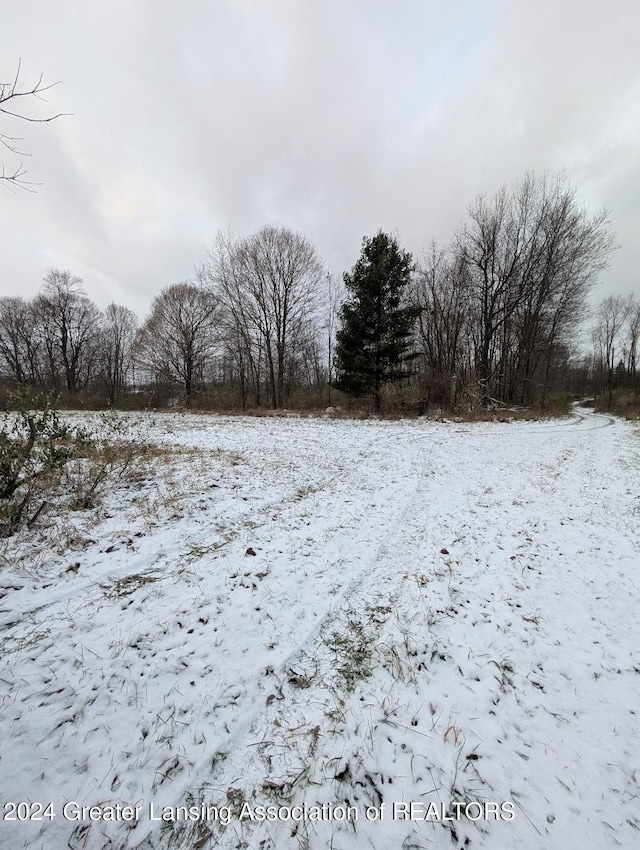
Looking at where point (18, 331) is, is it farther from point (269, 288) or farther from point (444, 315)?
point (444, 315)

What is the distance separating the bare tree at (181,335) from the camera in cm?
2889

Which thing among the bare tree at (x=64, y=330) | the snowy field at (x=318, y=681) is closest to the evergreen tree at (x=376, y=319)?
the snowy field at (x=318, y=681)

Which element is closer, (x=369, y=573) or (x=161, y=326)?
(x=369, y=573)

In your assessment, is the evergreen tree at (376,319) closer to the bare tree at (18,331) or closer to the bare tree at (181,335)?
the bare tree at (181,335)

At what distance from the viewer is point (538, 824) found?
1.39 metres

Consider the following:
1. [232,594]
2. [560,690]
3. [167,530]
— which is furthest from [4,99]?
[560,690]

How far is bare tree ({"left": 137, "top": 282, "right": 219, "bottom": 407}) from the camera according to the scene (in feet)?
94.8

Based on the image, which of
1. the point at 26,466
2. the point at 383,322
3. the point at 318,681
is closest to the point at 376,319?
the point at 383,322

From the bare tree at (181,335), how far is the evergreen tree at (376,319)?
572 inches

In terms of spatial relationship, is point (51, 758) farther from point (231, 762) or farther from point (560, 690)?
point (560, 690)

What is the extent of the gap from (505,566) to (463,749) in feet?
6.92

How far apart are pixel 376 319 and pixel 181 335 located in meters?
19.4

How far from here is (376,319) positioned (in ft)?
64.8

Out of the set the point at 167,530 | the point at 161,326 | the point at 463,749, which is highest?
the point at 161,326
